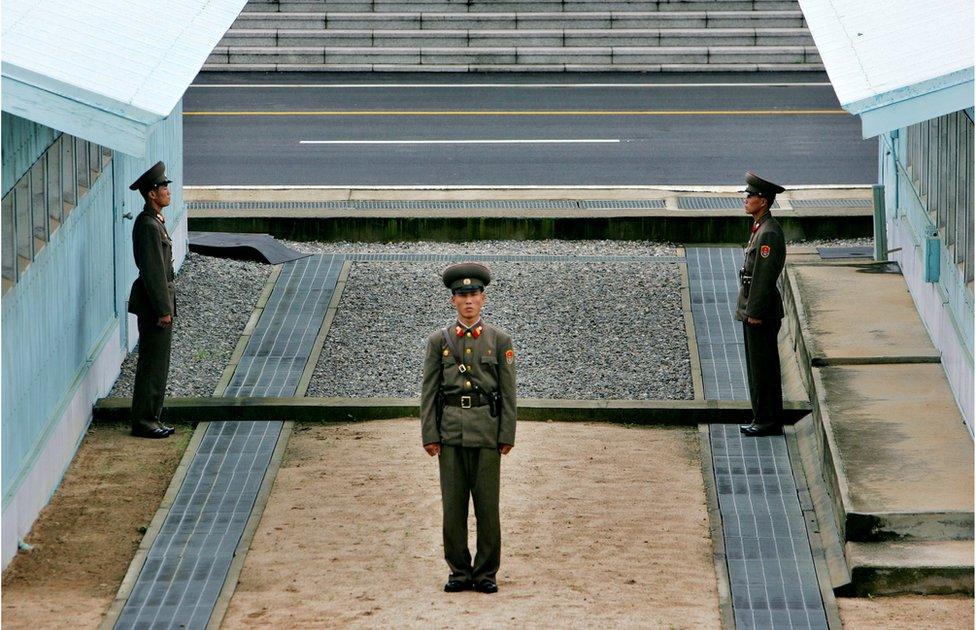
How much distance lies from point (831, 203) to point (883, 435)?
8056mm

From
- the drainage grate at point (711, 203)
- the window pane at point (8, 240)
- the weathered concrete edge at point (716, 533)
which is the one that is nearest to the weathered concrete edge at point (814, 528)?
the weathered concrete edge at point (716, 533)

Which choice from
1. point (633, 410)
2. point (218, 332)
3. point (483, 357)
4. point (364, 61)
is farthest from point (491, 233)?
point (364, 61)

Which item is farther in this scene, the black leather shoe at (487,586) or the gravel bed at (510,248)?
the gravel bed at (510,248)

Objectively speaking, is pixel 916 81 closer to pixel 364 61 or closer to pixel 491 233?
pixel 491 233

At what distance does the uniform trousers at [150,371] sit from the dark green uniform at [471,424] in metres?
3.23

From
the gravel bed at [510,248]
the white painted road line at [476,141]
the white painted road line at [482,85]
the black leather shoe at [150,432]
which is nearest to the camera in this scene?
the black leather shoe at [150,432]

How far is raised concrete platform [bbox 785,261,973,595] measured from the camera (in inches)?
383

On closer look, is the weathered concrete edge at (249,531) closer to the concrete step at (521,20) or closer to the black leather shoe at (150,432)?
the black leather shoe at (150,432)

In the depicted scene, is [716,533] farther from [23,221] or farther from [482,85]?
[482,85]

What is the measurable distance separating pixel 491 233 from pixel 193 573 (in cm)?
846

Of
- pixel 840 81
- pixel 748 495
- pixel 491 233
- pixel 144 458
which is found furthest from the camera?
pixel 491 233

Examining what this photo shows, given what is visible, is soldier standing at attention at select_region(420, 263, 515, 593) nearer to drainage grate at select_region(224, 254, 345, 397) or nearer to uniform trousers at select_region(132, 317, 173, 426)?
Answer: uniform trousers at select_region(132, 317, 173, 426)

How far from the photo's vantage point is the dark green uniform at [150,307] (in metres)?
12.2

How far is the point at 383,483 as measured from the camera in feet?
37.9
